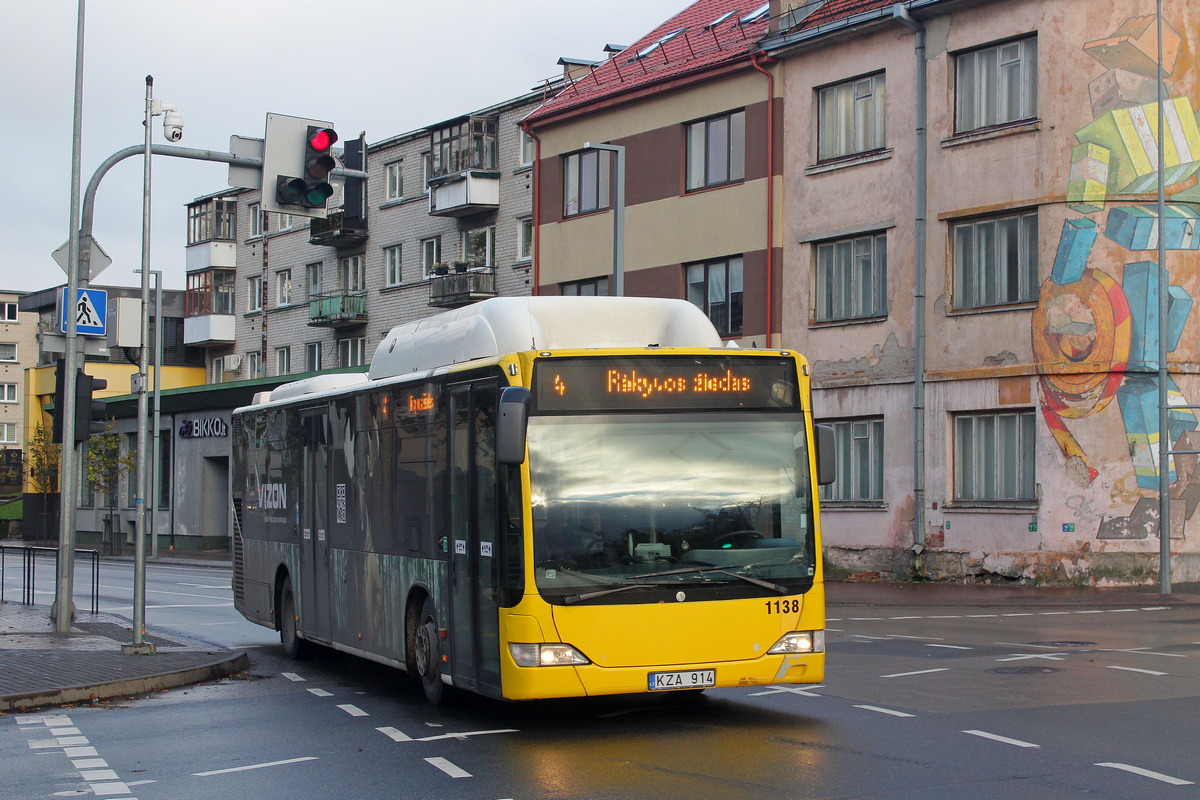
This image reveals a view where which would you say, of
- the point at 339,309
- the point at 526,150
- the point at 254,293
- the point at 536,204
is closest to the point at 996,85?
the point at 536,204

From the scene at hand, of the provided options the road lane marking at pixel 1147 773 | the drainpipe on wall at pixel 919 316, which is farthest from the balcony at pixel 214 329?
the road lane marking at pixel 1147 773

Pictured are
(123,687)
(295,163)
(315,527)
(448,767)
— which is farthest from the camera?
(315,527)

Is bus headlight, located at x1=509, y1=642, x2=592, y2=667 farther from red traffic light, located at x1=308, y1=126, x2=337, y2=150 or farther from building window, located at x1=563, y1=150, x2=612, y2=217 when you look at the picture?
building window, located at x1=563, y1=150, x2=612, y2=217

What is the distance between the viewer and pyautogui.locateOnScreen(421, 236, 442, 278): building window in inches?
1893

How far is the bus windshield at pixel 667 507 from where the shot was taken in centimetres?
1000

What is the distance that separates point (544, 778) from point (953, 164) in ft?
69.5

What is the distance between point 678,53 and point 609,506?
86.9 ft

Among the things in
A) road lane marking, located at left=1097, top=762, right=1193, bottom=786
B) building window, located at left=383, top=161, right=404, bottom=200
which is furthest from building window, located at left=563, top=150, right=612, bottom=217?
road lane marking, located at left=1097, top=762, right=1193, bottom=786

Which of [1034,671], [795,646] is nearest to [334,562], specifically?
[795,646]

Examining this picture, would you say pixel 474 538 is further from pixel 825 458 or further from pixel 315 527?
pixel 315 527

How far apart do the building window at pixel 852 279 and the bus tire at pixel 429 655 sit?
1863 centimetres

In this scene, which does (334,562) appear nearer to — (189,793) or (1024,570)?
(189,793)

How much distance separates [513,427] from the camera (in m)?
9.60

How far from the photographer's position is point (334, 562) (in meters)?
14.2
